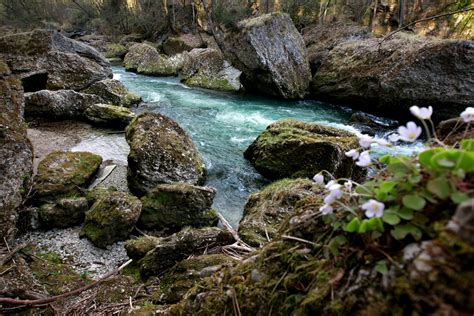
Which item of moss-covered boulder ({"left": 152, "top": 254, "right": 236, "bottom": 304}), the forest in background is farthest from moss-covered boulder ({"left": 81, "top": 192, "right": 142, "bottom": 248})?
the forest in background

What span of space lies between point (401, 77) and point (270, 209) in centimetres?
862

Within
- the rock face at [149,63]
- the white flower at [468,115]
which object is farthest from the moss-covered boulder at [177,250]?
the rock face at [149,63]

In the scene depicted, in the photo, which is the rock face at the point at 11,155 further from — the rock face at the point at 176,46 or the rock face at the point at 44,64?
the rock face at the point at 176,46

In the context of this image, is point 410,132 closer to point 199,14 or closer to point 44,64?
point 44,64

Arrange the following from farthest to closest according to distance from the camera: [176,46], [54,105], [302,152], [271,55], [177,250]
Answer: [176,46] → [271,55] → [54,105] → [302,152] → [177,250]

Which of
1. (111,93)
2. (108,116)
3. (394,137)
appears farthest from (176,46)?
(394,137)

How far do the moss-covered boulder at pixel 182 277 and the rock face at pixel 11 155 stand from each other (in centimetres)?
248

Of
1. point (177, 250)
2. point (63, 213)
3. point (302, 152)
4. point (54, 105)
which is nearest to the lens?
point (177, 250)

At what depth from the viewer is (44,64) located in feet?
36.9

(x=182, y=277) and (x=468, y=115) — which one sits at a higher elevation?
(x=468, y=115)

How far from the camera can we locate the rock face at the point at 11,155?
4035 millimetres

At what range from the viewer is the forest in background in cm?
1798

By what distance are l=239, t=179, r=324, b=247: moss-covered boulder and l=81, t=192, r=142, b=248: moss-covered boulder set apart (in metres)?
1.70

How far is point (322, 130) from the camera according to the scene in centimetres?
732
